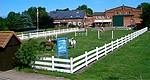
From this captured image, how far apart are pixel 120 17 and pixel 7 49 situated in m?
59.9

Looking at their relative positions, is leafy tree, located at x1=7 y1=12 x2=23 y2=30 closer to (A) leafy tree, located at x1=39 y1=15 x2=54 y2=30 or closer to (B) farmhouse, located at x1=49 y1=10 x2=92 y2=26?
(A) leafy tree, located at x1=39 y1=15 x2=54 y2=30

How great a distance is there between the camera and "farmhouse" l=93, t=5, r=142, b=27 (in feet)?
219

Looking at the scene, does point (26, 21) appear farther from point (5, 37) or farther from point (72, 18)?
point (5, 37)

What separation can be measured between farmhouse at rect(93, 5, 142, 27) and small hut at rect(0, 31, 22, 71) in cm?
5800

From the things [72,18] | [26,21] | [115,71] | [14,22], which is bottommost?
[115,71]

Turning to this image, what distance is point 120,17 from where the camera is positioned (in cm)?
6750

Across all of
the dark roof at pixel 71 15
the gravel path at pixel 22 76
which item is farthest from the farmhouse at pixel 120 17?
the gravel path at pixel 22 76

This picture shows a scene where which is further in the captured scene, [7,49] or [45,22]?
[45,22]

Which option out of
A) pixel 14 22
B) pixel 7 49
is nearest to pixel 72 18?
pixel 14 22

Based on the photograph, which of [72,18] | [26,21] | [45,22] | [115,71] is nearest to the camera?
[115,71]

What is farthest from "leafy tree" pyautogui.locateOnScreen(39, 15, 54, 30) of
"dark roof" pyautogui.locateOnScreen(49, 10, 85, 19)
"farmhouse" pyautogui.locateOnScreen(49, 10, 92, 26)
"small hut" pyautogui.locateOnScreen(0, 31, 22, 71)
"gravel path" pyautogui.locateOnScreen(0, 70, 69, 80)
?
"gravel path" pyautogui.locateOnScreen(0, 70, 69, 80)

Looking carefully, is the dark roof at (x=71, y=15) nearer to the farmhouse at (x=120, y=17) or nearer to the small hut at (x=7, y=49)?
the farmhouse at (x=120, y=17)

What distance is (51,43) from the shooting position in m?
17.9

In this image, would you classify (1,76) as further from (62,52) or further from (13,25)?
(13,25)
